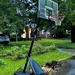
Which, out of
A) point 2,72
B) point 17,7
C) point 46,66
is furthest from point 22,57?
point 17,7

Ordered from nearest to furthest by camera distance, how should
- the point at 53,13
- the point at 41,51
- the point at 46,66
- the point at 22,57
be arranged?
1. the point at 53,13
2. the point at 46,66
3. the point at 22,57
4. the point at 41,51

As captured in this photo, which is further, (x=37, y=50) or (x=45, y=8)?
(x=37, y=50)

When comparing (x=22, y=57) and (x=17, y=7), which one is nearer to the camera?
(x=22, y=57)

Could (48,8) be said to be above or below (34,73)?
above

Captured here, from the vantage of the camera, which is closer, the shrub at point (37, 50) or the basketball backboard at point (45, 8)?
the basketball backboard at point (45, 8)

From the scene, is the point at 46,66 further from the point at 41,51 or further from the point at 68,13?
the point at 68,13

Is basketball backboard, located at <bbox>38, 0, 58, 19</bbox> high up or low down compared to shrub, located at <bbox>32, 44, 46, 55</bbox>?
up

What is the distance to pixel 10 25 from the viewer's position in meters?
26.5

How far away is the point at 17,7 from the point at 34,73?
19430 mm

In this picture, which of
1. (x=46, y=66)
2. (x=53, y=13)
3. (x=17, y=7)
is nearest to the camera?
(x=53, y=13)

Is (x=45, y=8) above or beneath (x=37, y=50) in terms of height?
above

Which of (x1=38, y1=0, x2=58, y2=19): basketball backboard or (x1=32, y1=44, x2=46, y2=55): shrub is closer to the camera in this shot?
(x1=38, y1=0, x2=58, y2=19): basketball backboard

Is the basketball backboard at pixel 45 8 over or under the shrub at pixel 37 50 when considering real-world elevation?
over

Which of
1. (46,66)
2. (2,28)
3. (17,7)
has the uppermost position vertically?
(17,7)
